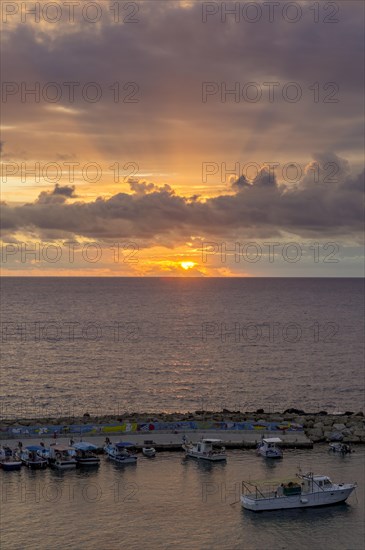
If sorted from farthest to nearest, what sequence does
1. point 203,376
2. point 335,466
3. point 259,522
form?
point 203,376 < point 335,466 < point 259,522

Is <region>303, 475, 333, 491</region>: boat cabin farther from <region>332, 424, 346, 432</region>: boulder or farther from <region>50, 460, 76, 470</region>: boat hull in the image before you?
<region>332, 424, 346, 432</region>: boulder

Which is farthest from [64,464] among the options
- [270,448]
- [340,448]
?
[340,448]

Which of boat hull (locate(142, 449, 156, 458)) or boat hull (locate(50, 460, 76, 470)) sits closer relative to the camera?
boat hull (locate(50, 460, 76, 470))

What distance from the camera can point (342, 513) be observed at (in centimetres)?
5822

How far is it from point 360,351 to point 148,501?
12494cm

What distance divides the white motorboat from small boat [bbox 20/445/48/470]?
18.8 meters

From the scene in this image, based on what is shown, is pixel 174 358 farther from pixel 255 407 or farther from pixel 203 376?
pixel 255 407

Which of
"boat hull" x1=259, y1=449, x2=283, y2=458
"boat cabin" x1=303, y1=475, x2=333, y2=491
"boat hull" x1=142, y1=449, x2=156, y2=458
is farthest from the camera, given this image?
"boat hull" x1=142, y1=449, x2=156, y2=458

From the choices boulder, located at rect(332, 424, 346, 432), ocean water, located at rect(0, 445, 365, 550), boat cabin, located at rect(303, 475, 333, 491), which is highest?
boulder, located at rect(332, 424, 346, 432)

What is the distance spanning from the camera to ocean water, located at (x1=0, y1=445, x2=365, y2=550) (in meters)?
51.4

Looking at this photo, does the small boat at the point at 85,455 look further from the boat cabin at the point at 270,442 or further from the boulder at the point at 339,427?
the boulder at the point at 339,427

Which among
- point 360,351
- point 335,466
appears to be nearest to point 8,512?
point 335,466

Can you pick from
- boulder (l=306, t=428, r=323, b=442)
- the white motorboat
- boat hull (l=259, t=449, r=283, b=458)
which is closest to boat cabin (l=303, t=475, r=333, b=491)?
the white motorboat

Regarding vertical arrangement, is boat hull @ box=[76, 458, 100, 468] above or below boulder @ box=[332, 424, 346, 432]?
below
